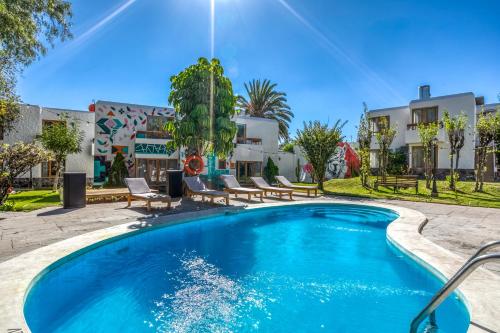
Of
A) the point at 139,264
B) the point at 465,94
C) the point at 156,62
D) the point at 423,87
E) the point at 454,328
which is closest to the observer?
the point at 454,328

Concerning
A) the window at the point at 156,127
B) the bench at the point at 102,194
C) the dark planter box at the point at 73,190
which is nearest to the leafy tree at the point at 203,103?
the bench at the point at 102,194

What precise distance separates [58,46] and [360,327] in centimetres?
1506

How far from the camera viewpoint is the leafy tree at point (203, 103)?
12.9 m

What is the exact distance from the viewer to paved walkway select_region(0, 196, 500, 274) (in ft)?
18.7

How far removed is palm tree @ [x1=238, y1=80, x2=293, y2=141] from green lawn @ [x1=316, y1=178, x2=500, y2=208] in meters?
13.3

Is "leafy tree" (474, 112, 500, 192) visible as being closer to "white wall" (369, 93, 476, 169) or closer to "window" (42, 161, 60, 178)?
"white wall" (369, 93, 476, 169)

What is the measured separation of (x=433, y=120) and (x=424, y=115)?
0.86 metres

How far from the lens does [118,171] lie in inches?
778

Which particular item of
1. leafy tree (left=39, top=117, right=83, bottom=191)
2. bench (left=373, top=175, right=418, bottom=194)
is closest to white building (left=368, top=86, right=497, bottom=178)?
bench (left=373, top=175, right=418, bottom=194)

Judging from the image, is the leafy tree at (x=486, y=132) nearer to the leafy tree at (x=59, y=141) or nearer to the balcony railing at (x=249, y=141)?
the balcony railing at (x=249, y=141)

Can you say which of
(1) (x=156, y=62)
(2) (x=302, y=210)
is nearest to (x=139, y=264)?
(2) (x=302, y=210)

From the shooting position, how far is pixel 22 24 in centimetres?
964

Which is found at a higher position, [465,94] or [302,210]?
[465,94]

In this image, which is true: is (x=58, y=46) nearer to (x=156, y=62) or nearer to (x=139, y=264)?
(x=156, y=62)
